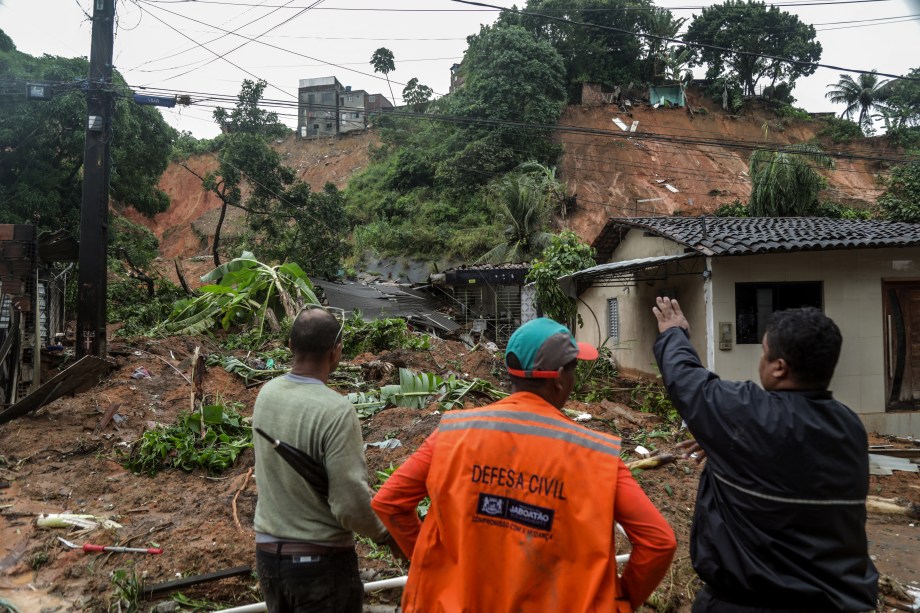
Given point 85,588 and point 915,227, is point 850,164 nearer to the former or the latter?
point 915,227

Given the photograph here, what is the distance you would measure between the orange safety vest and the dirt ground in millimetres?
2248

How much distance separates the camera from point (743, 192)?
3488 cm

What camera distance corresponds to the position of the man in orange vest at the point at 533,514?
159cm

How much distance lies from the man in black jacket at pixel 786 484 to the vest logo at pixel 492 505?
67 centimetres

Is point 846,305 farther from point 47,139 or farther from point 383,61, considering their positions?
point 383,61

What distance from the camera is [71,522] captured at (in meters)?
4.69

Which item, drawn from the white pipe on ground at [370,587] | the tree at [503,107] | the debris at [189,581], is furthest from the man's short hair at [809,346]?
the tree at [503,107]

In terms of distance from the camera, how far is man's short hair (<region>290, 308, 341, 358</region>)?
88.4 inches

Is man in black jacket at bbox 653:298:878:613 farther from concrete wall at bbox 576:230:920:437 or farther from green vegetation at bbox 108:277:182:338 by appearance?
green vegetation at bbox 108:277:182:338

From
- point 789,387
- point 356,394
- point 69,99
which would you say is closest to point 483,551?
point 789,387

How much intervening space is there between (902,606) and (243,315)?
39.7ft

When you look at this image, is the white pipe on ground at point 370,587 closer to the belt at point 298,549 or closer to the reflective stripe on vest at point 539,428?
the belt at point 298,549

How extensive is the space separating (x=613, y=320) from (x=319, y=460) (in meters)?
14.0

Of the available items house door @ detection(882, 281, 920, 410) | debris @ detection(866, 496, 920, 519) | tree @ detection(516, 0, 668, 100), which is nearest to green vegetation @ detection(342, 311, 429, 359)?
debris @ detection(866, 496, 920, 519)
